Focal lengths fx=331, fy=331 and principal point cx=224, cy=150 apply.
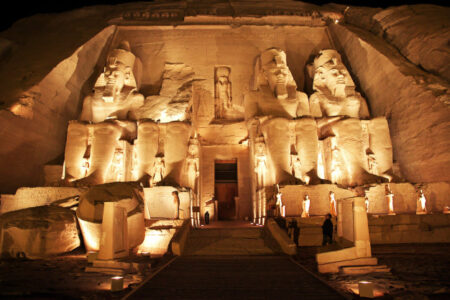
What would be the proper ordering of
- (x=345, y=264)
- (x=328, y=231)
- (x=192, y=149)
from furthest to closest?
(x=192, y=149)
(x=328, y=231)
(x=345, y=264)

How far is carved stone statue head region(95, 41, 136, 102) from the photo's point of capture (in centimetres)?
1401

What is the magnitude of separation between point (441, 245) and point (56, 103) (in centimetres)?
1429

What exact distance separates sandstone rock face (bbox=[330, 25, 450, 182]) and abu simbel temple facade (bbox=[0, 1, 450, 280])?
65mm

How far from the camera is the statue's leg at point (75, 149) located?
40.3 ft

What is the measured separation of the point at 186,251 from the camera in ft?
25.9

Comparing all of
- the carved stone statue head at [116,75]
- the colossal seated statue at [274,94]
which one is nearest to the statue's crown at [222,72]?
the colossal seated statue at [274,94]

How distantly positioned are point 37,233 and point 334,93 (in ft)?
40.5

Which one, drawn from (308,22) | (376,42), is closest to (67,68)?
(308,22)

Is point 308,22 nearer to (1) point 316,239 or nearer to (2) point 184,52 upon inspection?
(2) point 184,52

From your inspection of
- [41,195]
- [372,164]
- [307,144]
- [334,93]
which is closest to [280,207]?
→ [307,144]

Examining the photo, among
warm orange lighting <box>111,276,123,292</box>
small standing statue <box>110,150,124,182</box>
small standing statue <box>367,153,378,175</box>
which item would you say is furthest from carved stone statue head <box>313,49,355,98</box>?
warm orange lighting <box>111,276,123,292</box>

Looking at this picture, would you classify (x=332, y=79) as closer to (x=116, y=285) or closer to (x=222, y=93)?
(x=222, y=93)

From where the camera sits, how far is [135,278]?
541 centimetres

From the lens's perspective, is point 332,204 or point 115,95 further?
point 115,95
